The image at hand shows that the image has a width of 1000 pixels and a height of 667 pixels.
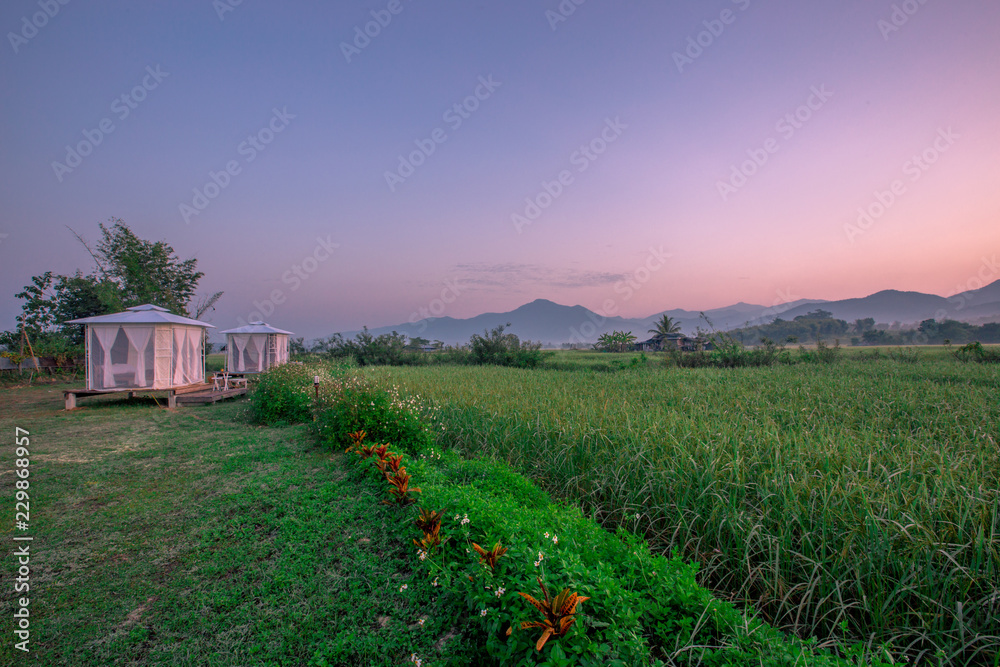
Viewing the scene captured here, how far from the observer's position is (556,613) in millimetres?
1709

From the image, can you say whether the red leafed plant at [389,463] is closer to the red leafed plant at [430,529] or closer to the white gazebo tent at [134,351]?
the red leafed plant at [430,529]

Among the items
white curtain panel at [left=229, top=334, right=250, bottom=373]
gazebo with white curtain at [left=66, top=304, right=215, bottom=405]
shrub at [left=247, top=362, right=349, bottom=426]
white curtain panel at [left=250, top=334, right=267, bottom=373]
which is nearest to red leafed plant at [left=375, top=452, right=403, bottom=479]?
shrub at [left=247, top=362, right=349, bottom=426]

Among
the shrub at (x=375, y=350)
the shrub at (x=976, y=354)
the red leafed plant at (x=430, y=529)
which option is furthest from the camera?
the shrub at (x=375, y=350)

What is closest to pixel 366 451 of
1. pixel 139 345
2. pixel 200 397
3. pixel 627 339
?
pixel 200 397

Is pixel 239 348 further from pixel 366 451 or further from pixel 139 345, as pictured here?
pixel 366 451

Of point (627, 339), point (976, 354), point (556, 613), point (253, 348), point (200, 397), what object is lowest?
point (556, 613)

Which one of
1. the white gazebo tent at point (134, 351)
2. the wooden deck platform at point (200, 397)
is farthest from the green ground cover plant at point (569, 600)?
the white gazebo tent at point (134, 351)

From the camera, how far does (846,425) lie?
532 cm

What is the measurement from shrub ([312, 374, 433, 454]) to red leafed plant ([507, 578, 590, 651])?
3607mm

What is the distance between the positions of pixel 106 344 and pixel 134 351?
65cm

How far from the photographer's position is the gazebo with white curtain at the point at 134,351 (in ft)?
38.5

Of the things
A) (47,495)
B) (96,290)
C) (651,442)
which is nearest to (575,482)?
(651,442)

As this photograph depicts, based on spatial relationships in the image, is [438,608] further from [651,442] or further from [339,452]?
[339,452]

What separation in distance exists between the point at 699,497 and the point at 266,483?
4.33 meters
